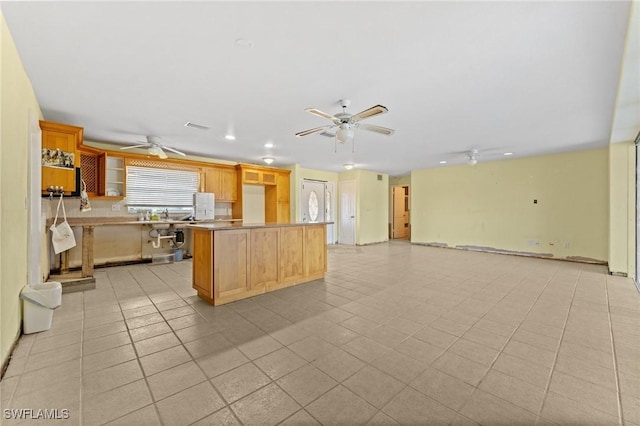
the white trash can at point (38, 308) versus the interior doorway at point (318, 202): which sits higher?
the interior doorway at point (318, 202)

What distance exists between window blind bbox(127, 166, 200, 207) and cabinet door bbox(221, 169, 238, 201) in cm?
64

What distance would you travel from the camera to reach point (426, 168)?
853 centimetres

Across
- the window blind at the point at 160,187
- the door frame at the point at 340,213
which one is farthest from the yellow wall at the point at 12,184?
the door frame at the point at 340,213

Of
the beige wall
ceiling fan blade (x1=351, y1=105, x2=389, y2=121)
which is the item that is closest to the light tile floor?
ceiling fan blade (x1=351, y1=105, x2=389, y2=121)

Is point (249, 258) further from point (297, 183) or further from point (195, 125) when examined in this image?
point (297, 183)

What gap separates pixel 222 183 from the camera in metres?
6.79

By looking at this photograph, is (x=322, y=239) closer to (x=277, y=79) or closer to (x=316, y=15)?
(x=277, y=79)

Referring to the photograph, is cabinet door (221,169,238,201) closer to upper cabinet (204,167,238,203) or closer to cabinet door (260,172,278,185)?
upper cabinet (204,167,238,203)

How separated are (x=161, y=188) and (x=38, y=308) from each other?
3844mm

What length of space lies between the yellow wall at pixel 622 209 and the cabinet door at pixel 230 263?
20.9ft

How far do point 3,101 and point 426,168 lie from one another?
28.8ft

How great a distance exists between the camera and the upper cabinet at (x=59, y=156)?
3.55m

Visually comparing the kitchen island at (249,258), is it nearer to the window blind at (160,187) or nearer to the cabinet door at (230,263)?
the cabinet door at (230,263)

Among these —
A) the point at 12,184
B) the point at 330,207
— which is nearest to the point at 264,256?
the point at 12,184
